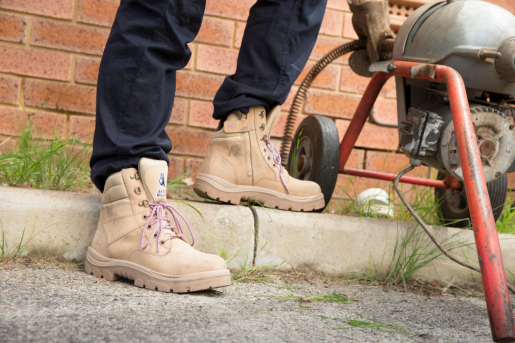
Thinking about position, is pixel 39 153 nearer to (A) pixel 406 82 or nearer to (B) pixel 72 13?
(B) pixel 72 13

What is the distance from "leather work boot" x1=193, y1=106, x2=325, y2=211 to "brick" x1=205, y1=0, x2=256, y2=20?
0.88 m

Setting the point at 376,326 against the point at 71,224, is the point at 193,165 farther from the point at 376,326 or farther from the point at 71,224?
the point at 376,326

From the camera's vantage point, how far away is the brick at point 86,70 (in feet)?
6.29

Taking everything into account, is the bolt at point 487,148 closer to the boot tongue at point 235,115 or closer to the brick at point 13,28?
the boot tongue at point 235,115

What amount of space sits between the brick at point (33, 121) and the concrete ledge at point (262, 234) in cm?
82

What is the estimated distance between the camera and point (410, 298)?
3.79ft

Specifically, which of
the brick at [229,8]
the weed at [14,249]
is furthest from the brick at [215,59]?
the weed at [14,249]

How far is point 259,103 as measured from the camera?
1305 mm

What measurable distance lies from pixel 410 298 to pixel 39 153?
1.26 meters

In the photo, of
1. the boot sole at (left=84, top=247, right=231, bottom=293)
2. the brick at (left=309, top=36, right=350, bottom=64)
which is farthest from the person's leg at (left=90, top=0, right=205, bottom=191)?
the brick at (left=309, top=36, right=350, bottom=64)

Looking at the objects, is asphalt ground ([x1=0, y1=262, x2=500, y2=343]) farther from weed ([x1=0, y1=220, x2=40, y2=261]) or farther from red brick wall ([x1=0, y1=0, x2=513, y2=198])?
red brick wall ([x1=0, y1=0, x2=513, y2=198])

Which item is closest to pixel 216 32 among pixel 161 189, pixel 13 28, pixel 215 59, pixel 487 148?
pixel 215 59

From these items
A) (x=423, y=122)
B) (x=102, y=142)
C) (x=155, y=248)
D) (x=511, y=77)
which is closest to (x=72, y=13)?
(x=102, y=142)

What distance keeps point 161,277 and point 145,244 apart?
90 millimetres
